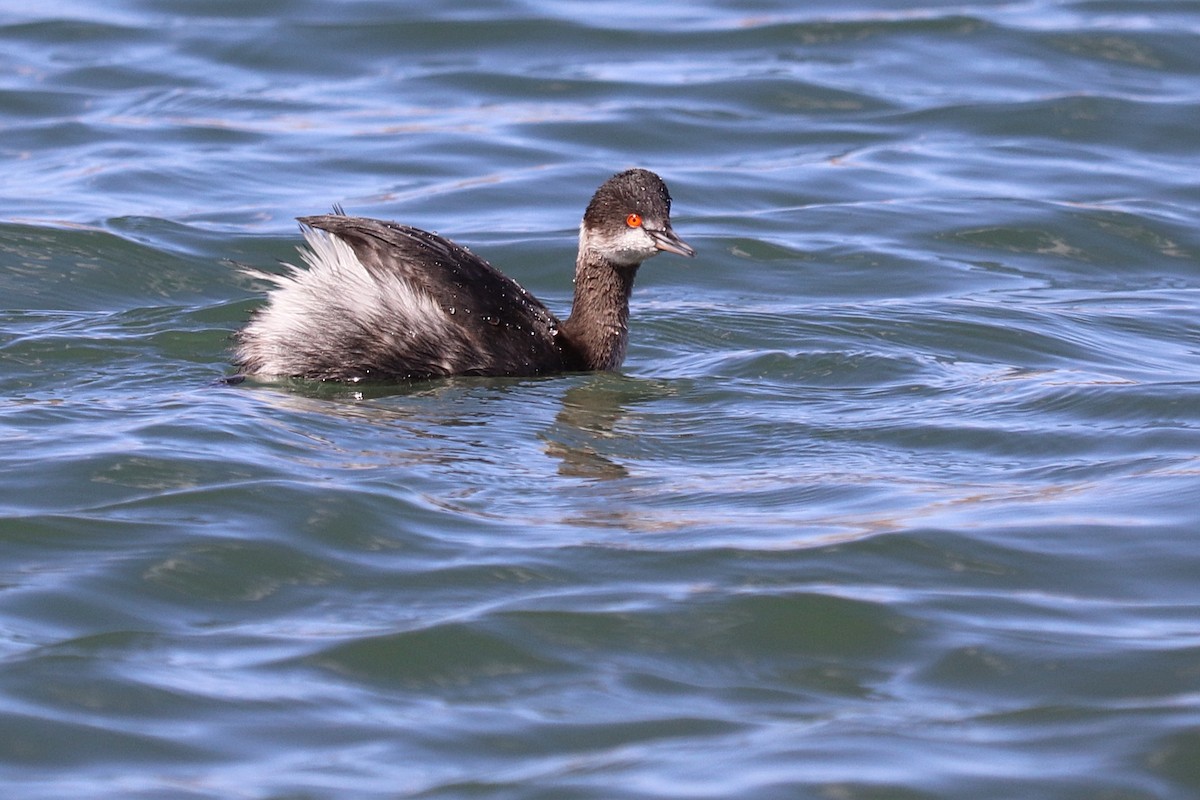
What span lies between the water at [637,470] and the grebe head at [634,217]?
607mm

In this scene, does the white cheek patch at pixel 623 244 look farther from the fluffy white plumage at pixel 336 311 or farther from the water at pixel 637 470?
the fluffy white plumage at pixel 336 311

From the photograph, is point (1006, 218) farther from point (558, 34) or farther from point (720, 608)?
point (720, 608)

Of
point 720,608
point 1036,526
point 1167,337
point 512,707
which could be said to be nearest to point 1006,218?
point 1167,337

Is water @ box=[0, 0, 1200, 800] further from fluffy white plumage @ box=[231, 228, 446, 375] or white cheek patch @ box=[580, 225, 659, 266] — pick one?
white cheek patch @ box=[580, 225, 659, 266]

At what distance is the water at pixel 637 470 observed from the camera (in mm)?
5109

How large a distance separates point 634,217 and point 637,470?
1825 millimetres

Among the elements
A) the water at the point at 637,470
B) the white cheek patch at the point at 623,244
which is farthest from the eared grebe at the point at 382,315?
the white cheek patch at the point at 623,244

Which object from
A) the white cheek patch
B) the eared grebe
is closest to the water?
A: the eared grebe

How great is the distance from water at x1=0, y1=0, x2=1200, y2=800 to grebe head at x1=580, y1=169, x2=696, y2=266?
0.61 metres

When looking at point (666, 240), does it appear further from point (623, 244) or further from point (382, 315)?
point (382, 315)

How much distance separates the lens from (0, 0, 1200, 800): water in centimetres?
511

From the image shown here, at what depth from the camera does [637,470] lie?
743cm

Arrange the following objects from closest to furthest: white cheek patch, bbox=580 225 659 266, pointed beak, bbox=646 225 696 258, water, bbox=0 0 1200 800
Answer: water, bbox=0 0 1200 800, pointed beak, bbox=646 225 696 258, white cheek patch, bbox=580 225 659 266

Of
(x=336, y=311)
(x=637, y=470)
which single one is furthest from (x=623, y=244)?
(x=637, y=470)
